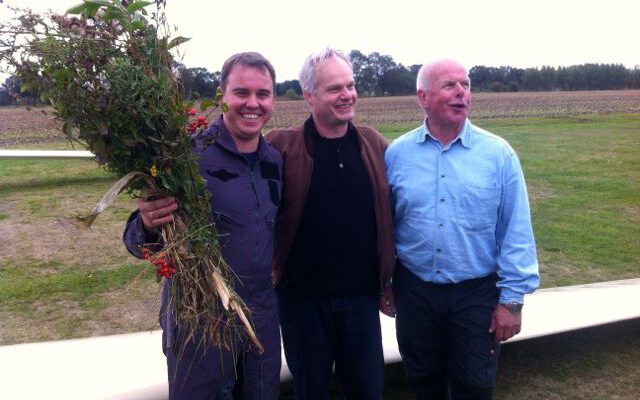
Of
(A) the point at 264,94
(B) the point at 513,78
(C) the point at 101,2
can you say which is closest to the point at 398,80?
(B) the point at 513,78

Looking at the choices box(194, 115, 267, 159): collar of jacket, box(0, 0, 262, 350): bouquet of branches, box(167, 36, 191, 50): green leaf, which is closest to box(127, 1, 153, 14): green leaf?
box(0, 0, 262, 350): bouquet of branches

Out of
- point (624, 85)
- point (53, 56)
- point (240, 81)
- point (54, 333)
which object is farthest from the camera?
A: point (624, 85)

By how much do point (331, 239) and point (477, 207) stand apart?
0.69 meters

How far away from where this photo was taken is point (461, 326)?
2586 mm

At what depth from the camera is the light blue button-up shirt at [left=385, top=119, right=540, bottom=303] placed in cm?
247

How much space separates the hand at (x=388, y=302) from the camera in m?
2.88

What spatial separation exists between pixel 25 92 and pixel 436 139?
1.71m

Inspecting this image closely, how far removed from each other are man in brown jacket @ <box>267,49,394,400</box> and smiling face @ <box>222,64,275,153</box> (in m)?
0.33

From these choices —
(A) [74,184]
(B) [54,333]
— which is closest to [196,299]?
(B) [54,333]

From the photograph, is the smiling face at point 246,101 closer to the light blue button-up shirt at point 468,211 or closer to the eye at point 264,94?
the eye at point 264,94

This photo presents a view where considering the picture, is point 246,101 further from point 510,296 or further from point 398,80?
point 398,80

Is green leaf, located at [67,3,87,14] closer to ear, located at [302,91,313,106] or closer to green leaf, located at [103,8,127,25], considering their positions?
green leaf, located at [103,8,127,25]

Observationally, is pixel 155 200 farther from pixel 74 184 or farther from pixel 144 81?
pixel 74 184

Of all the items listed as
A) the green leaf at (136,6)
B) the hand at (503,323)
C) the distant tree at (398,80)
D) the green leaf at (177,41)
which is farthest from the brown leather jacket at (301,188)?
the distant tree at (398,80)
